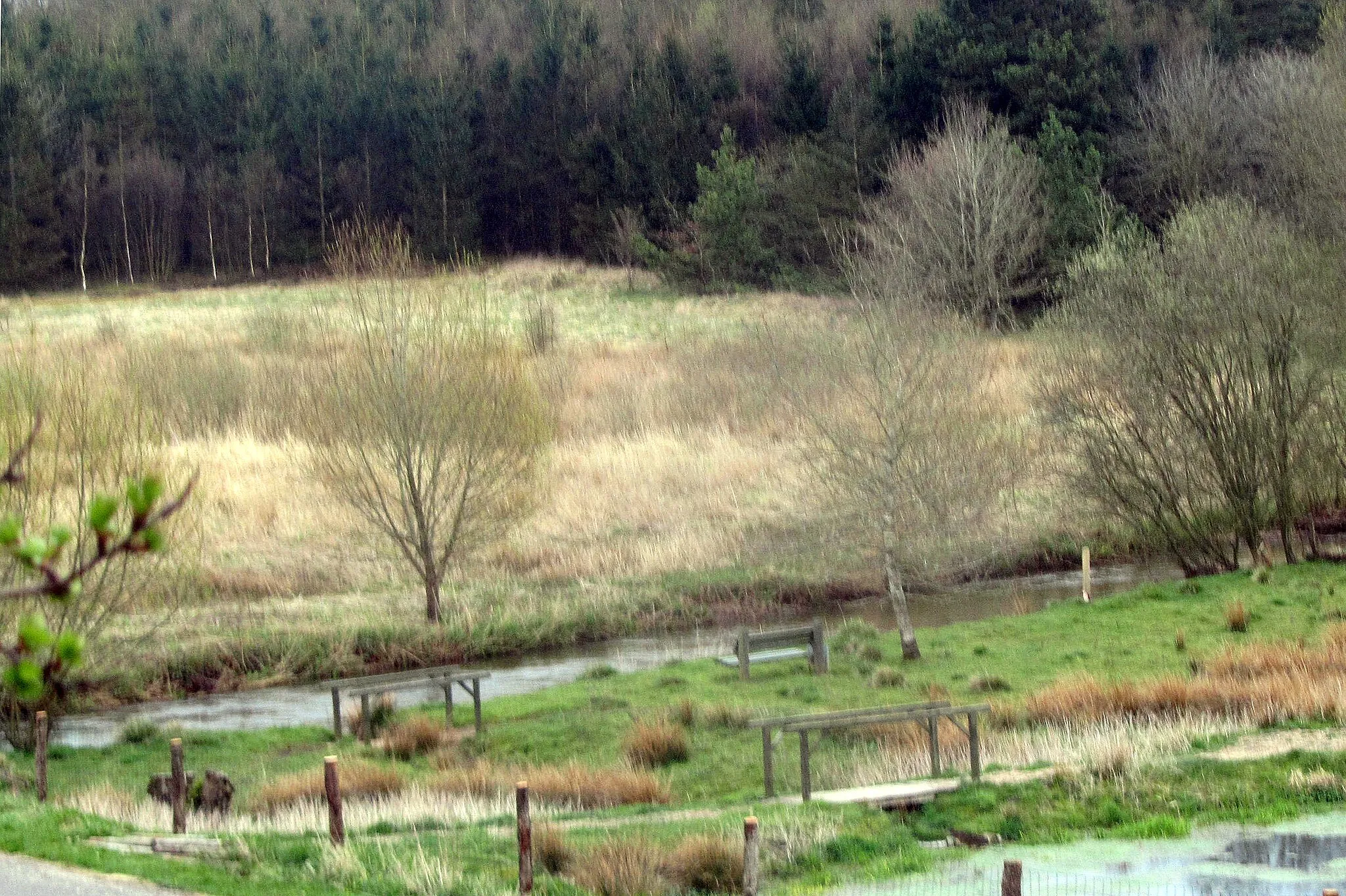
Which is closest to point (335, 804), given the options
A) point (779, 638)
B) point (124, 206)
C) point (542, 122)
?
point (779, 638)

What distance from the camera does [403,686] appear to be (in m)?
18.7

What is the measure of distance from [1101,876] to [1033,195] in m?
46.8

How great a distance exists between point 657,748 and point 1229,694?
624cm

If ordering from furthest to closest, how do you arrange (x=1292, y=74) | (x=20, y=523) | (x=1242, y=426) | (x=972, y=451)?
(x=1292, y=74) < (x=1242, y=426) < (x=972, y=451) < (x=20, y=523)

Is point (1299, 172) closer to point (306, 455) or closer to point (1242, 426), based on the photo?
point (1242, 426)

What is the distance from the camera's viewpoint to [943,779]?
13.2 meters

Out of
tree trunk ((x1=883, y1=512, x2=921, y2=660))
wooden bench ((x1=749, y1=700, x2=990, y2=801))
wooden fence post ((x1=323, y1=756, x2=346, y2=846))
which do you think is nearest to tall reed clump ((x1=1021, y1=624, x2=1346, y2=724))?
wooden bench ((x1=749, y1=700, x2=990, y2=801))

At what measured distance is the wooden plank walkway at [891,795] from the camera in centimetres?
1262

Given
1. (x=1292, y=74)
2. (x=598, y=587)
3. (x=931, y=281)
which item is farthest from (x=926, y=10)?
(x=598, y=587)

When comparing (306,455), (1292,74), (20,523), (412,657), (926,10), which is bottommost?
(412,657)

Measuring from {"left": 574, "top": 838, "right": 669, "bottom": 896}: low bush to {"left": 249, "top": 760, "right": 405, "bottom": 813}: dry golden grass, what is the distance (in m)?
4.65

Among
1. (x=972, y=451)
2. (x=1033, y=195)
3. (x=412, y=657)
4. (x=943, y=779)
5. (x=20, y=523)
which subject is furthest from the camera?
(x=1033, y=195)

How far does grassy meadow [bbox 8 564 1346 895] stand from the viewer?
11.2 meters

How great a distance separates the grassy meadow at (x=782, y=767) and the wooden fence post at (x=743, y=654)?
35 centimetres
